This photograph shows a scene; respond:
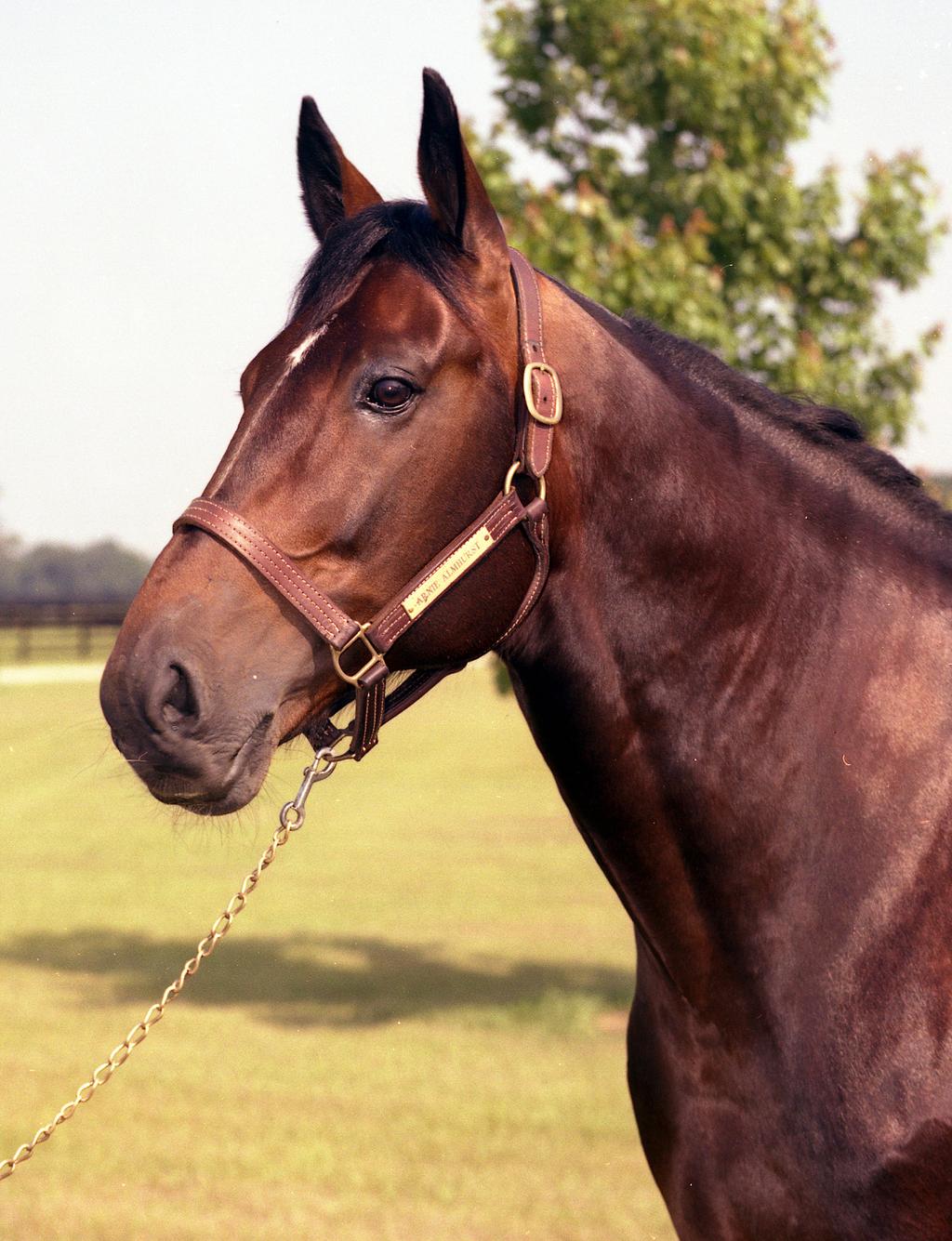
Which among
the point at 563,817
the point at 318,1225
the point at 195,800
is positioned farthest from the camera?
the point at 563,817

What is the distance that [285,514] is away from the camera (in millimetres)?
2727

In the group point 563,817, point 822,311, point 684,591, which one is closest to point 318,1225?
point 684,591

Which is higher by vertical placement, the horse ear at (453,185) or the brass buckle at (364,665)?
the horse ear at (453,185)

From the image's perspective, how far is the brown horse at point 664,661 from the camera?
273 centimetres

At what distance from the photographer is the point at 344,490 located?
8.99ft

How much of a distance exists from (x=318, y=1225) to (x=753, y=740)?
4.60 m

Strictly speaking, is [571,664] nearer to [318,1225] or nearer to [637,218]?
[318,1225]

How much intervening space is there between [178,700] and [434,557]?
0.61 meters

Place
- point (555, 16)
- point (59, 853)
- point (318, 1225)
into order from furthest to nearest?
point (59, 853) → point (555, 16) → point (318, 1225)

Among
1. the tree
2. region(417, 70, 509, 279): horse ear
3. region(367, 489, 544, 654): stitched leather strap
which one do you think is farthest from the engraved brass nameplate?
the tree

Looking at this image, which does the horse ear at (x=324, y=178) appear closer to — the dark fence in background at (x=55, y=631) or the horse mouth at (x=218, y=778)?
the horse mouth at (x=218, y=778)

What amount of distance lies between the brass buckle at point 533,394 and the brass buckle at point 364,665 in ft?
1.84

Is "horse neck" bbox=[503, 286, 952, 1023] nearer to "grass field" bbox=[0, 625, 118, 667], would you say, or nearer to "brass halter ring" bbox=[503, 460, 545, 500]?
"brass halter ring" bbox=[503, 460, 545, 500]

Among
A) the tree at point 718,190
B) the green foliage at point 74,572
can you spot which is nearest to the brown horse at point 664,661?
the tree at point 718,190
